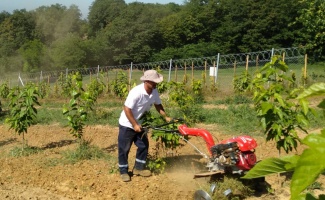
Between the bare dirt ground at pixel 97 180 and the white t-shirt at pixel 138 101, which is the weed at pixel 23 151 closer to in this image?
the bare dirt ground at pixel 97 180

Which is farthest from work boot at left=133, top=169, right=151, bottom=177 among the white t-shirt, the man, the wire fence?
the wire fence

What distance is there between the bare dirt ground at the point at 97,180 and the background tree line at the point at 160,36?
32.6m

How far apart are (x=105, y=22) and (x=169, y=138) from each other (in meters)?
55.7

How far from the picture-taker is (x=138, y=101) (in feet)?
19.1

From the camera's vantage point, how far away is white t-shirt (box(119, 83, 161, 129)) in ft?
18.8

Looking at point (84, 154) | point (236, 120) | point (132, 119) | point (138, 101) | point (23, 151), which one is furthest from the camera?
point (236, 120)

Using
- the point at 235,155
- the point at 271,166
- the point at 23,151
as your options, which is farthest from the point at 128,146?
the point at 271,166

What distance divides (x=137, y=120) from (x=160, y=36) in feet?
143

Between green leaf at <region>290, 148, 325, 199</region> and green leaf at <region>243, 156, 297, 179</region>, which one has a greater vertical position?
green leaf at <region>290, 148, 325, 199</region>

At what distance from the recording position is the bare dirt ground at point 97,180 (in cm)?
558

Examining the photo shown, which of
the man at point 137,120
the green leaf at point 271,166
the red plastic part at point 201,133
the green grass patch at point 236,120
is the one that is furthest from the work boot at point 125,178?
the green leaf at point 271,166

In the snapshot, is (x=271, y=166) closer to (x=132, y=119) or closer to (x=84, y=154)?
(x=132, y=119)

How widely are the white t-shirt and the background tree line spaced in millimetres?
33260

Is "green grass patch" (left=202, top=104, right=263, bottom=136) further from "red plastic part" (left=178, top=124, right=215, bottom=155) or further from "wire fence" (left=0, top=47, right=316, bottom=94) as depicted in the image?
"red plastic part" (left=178, top=124, right=215, bottom=155)
